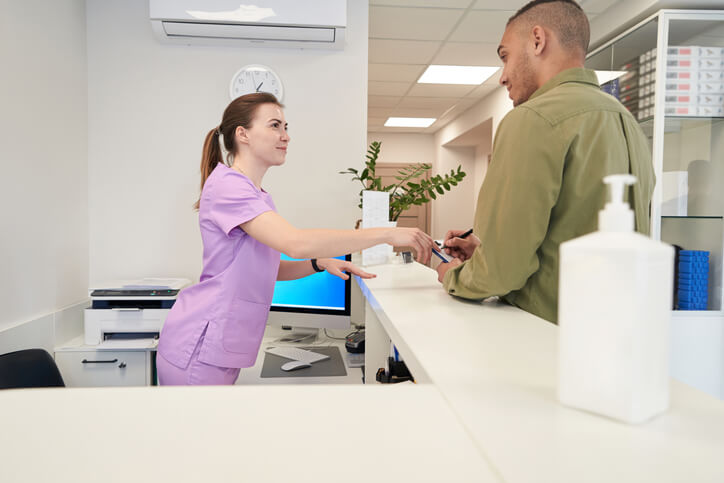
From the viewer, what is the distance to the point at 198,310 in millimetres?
1369

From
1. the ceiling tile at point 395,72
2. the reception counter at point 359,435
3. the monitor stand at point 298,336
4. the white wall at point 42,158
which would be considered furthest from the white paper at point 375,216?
the ceiling tile at point 395,72

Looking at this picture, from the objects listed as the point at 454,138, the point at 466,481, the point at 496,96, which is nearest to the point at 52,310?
the point at 466,481

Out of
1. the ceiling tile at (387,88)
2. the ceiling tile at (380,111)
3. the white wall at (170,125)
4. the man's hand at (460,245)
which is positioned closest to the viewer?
the man's hand at (460,245)

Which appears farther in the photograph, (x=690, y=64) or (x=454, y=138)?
(x=454, y=138)

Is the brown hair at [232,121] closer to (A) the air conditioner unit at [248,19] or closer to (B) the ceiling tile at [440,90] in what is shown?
(A) the air conditioner unit at [248,19]

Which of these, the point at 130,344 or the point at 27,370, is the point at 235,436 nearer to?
the point at 27,370

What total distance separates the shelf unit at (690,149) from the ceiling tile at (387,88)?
2.52 meters

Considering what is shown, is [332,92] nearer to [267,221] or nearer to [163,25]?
[163,25]

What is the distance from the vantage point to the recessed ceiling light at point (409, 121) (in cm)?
654

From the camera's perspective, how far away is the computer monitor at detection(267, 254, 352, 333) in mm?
2111

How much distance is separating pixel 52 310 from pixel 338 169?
165 centimetres

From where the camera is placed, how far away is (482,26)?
3.31m

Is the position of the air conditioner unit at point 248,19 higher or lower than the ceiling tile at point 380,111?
lower

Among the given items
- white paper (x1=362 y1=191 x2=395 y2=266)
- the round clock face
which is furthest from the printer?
the round clock face
